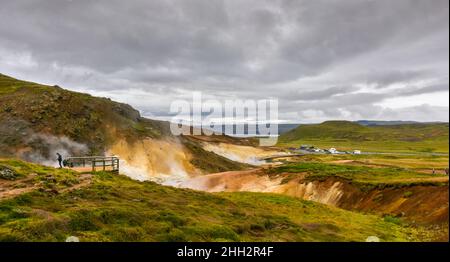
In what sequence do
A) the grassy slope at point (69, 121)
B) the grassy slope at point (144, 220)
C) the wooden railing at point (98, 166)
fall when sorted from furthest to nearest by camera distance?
the grassy slope at point (69, 121) → the wooden railing at point (98, 166) → the grassy slope at point (144, 220)

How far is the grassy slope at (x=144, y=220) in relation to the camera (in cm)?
1345

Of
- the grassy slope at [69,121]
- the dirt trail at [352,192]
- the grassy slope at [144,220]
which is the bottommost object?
the dirt trail at [352,192]

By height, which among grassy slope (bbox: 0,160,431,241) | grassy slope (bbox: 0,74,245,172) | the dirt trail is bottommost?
the dirt trail

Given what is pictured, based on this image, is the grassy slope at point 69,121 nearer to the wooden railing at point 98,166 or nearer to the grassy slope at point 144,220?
the wooden railing at point 98,166

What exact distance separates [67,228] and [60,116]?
58.7 meters

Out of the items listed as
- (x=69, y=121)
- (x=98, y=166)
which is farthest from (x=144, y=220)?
(x=69, y=121)

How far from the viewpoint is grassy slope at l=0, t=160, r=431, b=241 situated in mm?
13452

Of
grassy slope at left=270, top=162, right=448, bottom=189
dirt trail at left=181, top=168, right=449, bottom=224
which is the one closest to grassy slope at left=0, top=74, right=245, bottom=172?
dirt trail at left=181, top=168, right=449, bottom=224

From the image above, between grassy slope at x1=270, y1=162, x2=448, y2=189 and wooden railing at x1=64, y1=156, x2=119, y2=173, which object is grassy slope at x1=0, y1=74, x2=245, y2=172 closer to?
grassy slope at x1=270, y1=162, x2=448, y2=189

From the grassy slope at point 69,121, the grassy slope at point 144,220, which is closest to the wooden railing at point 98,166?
the grassy slope at point 144,220

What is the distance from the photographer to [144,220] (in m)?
15.9

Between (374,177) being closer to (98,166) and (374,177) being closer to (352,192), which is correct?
(352,192)

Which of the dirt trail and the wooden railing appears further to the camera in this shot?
the wooden railing
